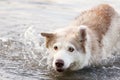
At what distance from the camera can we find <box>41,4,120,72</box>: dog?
311 inches

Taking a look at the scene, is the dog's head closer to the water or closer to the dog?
the dog

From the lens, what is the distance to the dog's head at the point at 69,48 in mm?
7734

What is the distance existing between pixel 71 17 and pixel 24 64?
4.00 meters

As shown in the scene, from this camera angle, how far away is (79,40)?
817cm

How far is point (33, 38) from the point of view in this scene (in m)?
10.8

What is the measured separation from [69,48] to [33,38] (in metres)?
2.99

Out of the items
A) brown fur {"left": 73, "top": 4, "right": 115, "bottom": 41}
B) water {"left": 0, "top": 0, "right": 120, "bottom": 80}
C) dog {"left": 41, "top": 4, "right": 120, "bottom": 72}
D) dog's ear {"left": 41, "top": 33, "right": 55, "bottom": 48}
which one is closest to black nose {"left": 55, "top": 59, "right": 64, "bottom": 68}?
dog {"left": 41, "top": 4, "right": 120, "bottom": 72}

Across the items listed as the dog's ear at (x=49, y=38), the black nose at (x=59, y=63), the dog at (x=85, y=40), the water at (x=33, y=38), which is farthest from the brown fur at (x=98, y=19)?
the black nose at (x=59, y=63)

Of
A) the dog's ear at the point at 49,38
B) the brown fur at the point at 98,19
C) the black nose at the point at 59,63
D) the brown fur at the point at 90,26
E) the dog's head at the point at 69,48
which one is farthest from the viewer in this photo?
the brown fur at the point at 98,19

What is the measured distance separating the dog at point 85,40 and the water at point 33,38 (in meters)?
0.29

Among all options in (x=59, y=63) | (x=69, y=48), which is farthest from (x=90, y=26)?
(x=59, y=63)

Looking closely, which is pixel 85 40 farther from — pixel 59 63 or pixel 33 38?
pixel 33 38

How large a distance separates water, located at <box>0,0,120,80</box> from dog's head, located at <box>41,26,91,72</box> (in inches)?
14.5

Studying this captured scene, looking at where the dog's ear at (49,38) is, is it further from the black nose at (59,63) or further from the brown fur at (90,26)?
the black nose at (59,63)
